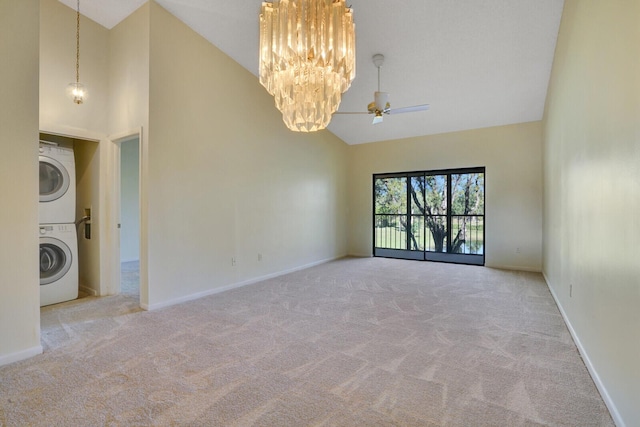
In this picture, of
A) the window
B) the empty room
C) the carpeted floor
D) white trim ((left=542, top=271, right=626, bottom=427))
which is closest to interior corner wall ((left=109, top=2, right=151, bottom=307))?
the empty room

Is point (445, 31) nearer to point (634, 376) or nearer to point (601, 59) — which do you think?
point (601, 59)

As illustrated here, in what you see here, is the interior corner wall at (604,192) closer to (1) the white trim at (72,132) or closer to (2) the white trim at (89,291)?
(1) the white trim at (72,132)

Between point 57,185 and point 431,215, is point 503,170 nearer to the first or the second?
point 431,215

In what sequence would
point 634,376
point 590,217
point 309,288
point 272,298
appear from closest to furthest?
point 634,376
point 590,217
point 272,298
point 309,288

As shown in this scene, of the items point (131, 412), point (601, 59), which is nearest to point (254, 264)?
point (131, 412)

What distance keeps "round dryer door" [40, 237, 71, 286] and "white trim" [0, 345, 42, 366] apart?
1593 mm

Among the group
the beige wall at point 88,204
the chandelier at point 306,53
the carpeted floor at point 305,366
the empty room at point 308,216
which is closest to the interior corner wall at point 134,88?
the empty room at point 308,216

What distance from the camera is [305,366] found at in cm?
230

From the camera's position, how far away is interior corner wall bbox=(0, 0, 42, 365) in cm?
228

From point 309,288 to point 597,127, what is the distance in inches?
142

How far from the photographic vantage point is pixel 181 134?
383 centimetres

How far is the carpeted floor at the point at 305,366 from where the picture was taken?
1.76 m

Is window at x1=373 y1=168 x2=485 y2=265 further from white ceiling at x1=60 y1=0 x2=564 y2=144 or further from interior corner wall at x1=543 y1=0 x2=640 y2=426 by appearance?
interior corner wall at x1=543 y1=0 x2=640 y2=426

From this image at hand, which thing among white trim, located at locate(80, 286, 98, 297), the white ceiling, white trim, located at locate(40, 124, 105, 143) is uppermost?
the white ceiling
